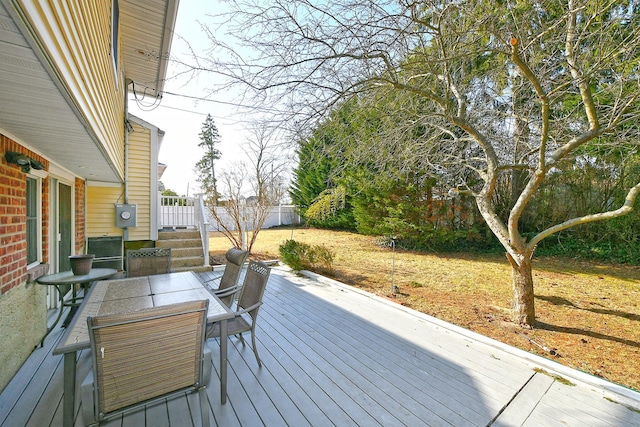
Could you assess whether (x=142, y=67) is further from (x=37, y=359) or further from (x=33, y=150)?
(x=37, y=359)

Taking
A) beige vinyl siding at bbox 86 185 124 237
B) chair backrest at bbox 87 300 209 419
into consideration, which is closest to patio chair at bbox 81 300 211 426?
chair backrest at bbox 87 300 209 419

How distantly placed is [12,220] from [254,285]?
221 centimetres

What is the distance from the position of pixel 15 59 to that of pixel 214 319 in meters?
1.73

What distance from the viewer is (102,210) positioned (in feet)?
20.6

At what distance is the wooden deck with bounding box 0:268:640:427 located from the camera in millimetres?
2129

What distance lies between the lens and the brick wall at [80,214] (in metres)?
5.51

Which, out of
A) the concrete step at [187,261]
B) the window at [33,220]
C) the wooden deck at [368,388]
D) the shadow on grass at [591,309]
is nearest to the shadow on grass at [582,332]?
the shadow on grass at [591,309]

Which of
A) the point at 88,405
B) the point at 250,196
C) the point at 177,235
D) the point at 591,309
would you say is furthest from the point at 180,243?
the point at 591,309

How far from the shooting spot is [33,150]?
3.07 m

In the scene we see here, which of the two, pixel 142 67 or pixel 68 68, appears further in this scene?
pixel 142 67

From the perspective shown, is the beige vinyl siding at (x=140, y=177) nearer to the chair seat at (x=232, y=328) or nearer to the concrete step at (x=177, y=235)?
the concrete step at (x=177, y=235)

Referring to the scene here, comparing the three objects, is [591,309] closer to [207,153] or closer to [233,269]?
[233,269]

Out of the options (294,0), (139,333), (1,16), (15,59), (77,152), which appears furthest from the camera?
(77,152)

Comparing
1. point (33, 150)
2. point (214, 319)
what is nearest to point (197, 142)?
point (33, 150)
